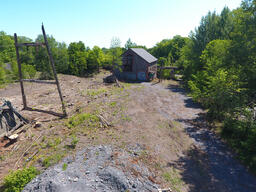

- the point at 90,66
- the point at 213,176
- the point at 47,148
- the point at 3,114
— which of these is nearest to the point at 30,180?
the point at 47,148

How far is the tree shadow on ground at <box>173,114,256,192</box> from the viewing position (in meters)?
8.40

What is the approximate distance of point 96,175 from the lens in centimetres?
722

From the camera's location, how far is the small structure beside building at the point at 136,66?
35.6 metres

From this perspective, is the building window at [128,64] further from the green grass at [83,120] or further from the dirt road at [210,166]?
the green grass at [83,120]

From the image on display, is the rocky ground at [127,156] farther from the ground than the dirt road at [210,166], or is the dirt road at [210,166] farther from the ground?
the rocky ground at [127,156]

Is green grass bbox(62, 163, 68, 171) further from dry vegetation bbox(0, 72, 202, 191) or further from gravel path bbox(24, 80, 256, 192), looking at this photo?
dry vegetation bbox(0, 72, 202, 191)

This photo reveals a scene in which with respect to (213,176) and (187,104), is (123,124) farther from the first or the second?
(187,104)

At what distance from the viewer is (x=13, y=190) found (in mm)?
6711

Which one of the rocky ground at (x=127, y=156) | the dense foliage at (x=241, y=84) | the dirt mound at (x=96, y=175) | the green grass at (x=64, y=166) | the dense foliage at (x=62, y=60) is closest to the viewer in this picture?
the dirt mound at (x=96, y=175)

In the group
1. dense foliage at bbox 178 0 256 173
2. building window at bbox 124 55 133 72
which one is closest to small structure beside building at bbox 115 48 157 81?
building window at bbox 124 55 133 72

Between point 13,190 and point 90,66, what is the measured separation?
42.9 meters

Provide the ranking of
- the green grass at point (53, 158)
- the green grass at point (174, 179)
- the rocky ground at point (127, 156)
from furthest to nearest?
1. the green grass at point (53, 158)
2. the green grass at point (174, 179)
3. the rocky ground at point (127, 156)

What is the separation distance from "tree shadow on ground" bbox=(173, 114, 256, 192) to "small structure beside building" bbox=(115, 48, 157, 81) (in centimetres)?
2482

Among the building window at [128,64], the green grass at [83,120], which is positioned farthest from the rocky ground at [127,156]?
the building window at [128,64]
